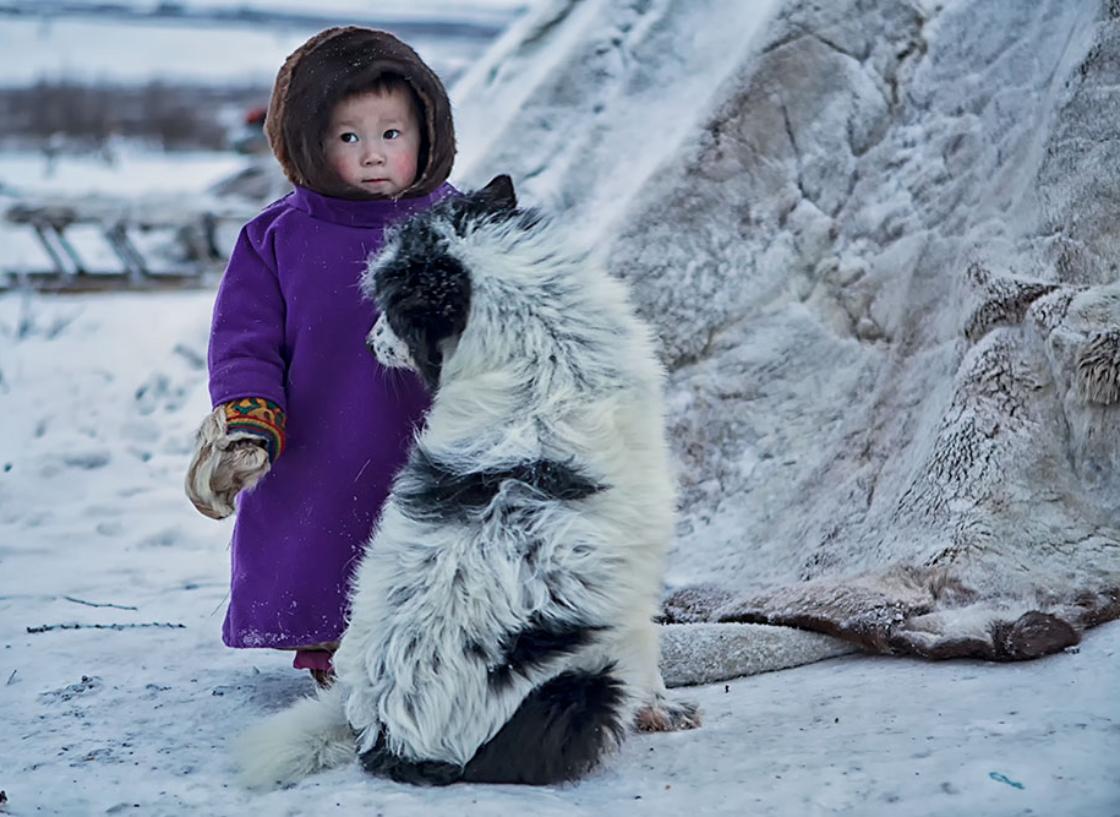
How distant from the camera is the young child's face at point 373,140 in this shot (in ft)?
10.6

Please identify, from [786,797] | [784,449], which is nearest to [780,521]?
[784,449]

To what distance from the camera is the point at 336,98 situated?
3189 mm

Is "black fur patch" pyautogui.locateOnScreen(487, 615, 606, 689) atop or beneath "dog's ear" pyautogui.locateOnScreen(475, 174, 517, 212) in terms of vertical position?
beneath

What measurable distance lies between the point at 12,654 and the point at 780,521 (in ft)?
7.22

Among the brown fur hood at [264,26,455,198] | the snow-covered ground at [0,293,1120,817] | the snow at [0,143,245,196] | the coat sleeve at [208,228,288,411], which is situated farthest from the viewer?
the snow at [0,143,245,196]

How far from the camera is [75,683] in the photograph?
11.4 ft

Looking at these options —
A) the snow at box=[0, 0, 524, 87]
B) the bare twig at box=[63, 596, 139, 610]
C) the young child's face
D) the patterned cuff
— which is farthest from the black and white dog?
the snow at box=[0, 0, 524, 87]

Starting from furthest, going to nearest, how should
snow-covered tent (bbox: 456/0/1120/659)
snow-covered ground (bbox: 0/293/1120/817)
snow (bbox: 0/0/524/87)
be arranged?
1. snow (bbox: 0/0/524/87)
2. snow-covered tent (bbox: 456/0/1120/659)
3. snow-covered ground (bbox: 0/293/1120/817)

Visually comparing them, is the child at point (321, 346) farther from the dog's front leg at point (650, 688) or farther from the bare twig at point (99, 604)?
the bare twig at point (99, 604)

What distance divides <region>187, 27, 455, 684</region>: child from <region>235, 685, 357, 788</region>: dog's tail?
1.25 feet

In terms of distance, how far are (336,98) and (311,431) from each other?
0.78 metres

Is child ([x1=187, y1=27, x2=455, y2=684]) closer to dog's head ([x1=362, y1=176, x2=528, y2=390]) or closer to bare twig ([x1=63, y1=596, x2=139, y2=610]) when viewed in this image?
dog's head ([x1=362, y1=176, x2=528, y2=390])

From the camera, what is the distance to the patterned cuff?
2.98 m

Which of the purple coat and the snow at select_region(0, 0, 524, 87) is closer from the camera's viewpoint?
the purple coat
